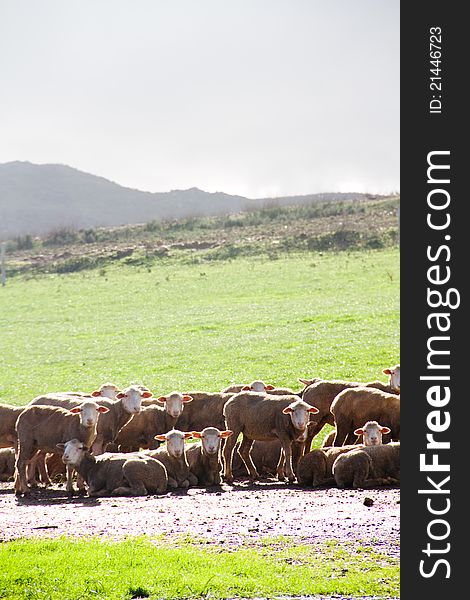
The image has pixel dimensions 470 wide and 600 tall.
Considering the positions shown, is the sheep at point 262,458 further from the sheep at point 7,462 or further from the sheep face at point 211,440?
the sheep at point 7,462

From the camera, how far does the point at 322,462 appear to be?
15.1m

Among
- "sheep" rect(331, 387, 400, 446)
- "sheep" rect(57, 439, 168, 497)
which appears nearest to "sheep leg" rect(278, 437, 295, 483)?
"sheep" rect(331, 387, 400, 446)

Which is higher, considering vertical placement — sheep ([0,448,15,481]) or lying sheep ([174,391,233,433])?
lying sheep ([174,391,233,433])

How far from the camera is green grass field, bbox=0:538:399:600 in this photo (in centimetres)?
947

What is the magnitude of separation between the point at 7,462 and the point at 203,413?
3659mm

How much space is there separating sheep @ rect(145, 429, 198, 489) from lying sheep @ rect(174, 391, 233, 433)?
2.59m

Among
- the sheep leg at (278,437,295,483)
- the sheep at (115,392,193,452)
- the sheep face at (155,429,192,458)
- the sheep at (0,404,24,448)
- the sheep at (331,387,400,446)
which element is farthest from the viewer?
the sheep at (115,392,193,452)

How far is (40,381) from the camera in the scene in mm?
30016

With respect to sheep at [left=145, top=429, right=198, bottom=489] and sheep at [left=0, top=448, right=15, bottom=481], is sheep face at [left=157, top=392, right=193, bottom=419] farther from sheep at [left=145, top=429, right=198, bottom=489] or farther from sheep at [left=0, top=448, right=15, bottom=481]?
sheep at [left=0, top=448, right=15, bottom=481]

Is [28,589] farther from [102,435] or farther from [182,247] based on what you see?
[182,247]

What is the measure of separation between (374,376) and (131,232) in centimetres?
5785

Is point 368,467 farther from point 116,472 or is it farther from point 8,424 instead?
point 8,424

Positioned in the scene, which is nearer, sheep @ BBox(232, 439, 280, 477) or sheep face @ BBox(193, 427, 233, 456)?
sheep face @ BBox(193, 427, 233, 456)

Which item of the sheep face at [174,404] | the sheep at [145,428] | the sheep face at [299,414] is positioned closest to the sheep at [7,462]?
the sheep at [145,428]
